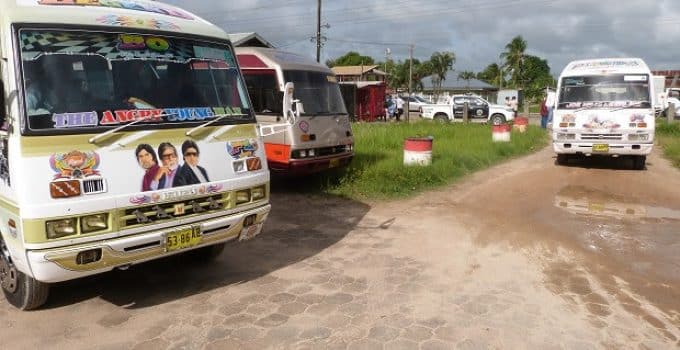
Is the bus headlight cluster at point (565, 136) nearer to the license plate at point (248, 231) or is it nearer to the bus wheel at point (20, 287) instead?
the license plate at point (248, 231)

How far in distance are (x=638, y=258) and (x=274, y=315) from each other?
407 centimetres

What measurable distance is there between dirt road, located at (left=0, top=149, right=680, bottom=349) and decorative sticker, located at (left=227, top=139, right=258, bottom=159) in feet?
3.93

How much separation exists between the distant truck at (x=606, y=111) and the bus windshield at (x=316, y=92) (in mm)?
5459

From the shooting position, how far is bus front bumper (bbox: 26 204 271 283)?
3.53m

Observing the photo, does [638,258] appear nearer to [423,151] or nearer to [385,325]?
[385,325]

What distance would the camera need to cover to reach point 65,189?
3.53 m

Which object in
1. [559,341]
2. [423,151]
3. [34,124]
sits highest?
[34,124]

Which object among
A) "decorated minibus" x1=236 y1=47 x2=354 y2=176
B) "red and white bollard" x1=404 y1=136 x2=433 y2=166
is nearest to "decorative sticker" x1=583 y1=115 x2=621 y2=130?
"red and white bollard" x1=404 y1=136 x2=433 y2=166

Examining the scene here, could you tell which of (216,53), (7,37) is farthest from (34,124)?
(216,53)

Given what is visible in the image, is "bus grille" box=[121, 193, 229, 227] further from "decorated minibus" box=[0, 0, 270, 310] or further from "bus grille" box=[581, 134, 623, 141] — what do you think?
"bus grille" box=[581, 134, 623, 141]

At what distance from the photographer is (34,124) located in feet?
11.7

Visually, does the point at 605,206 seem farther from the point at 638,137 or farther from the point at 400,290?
the point at 400,290

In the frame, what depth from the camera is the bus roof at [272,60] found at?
8694 mm

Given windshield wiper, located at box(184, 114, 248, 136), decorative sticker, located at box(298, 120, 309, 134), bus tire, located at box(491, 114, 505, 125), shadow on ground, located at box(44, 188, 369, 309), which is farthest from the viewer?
bus tire, located at box(491, 114, 505, 125)
